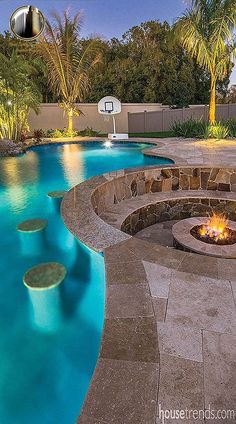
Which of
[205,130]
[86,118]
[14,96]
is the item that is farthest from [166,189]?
[86,118]

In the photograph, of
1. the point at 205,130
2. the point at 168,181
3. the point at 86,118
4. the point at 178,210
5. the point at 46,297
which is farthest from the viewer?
the point at 86,118

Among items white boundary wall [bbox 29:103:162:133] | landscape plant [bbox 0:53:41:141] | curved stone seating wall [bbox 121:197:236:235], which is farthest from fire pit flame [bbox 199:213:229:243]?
white boundary wall [bbox 29:103:162:133]

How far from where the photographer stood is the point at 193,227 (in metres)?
5.30

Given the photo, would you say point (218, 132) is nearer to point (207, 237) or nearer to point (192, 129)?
point (192, 129)

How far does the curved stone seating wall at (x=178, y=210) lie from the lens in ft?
21.4

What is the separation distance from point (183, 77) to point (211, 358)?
2518 cm

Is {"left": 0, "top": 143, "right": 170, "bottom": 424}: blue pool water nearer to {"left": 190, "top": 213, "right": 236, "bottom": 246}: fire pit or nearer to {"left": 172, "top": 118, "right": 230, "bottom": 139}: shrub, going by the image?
{"left": 190, "top": 213, "right": 236, "bottom": 246}: fire pit

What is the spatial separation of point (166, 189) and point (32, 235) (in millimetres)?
4001

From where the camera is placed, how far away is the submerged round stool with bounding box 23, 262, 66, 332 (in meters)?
3.28

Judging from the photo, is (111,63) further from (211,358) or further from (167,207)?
(211,358)

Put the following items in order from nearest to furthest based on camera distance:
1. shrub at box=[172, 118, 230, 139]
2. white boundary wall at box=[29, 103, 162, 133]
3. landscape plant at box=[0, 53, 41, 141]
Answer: landscape plant at box=[0, 53, 41, 141] → shrub at box=[172, 118, 230, 139] → white boundary wall at box=[29, 103, 162, 133]

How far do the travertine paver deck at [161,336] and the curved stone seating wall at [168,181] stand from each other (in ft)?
10.7

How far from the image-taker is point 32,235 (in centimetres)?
515

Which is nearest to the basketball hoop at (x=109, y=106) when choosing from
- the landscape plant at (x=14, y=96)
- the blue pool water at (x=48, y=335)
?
the landscape plant at (x=14, y=96)
